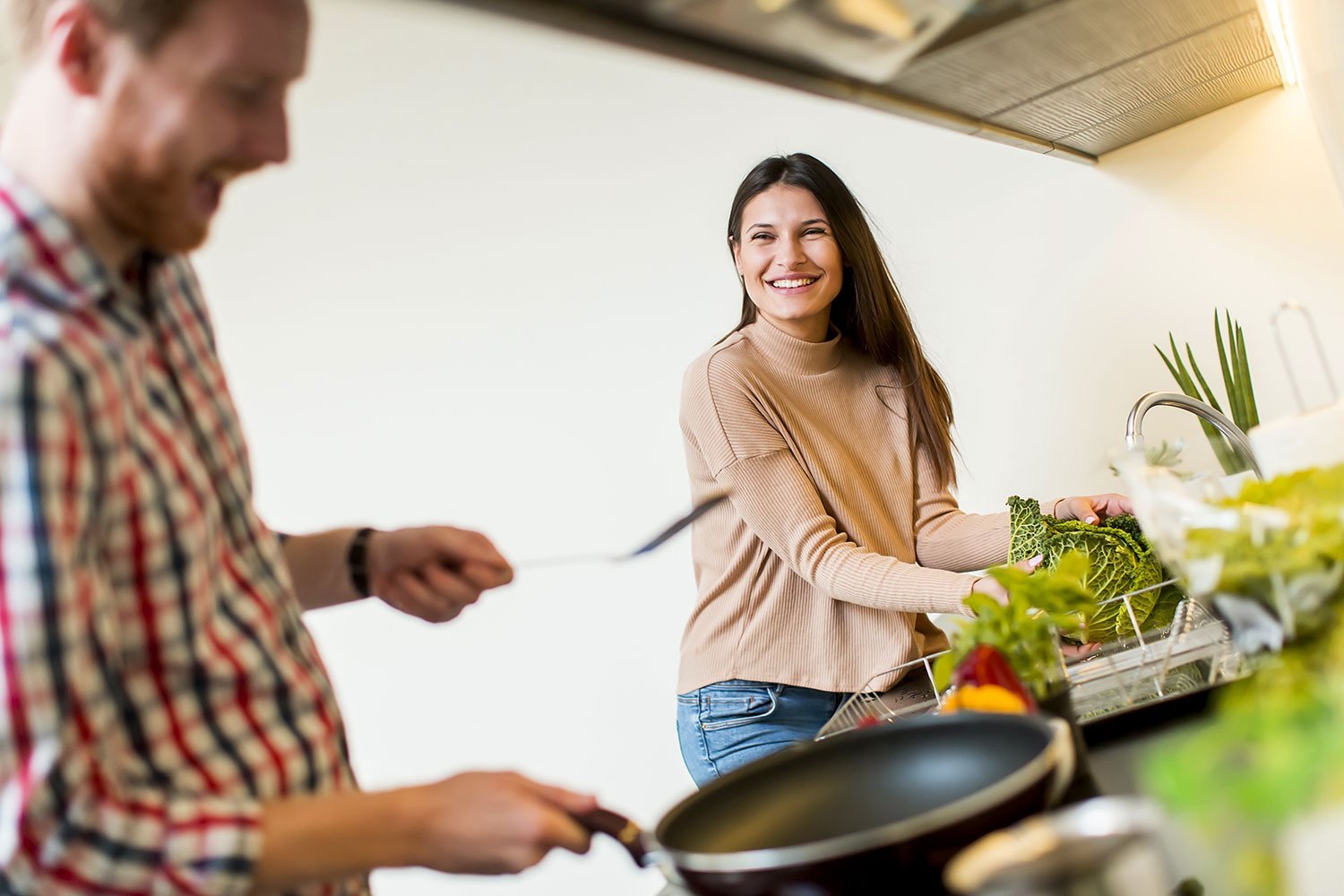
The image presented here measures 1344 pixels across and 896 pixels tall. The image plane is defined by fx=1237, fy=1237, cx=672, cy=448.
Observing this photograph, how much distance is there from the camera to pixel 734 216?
91.7 inches

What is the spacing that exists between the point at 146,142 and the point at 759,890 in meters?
0.58

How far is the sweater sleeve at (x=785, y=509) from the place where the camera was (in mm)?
1792

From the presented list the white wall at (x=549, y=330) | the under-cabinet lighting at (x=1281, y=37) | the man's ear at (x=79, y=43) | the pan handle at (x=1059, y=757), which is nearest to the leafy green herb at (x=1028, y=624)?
the pan handle at (x=1059, y=757)

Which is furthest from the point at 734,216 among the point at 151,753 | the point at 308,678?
the point at 151,753

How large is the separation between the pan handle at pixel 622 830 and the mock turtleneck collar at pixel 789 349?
1469 millimetres

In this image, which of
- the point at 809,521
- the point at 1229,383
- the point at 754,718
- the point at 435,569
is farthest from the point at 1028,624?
the point at 1229,383

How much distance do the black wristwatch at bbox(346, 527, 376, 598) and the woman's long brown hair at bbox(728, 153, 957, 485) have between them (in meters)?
1.31

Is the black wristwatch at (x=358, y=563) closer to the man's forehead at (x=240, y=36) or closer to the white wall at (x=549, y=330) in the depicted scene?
the man's forehead at (x=240, y=36)

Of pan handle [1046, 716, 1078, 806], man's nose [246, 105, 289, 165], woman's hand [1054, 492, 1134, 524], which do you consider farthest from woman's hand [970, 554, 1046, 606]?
man's nose [246, 105, 289, 165]

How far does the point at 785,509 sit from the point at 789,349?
385mm

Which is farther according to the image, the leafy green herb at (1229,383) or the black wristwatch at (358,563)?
the leafy green herb at (1229,383)

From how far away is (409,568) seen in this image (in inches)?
44.5

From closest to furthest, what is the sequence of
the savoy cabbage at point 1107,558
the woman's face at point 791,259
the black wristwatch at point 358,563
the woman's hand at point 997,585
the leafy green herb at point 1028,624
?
the leafy green herb at point 1028,624, the black wristwatch at point 358,563, the woman's hand at point 997,585, the savoy cabbage at point 1107,558, the woman's face at point 791,259

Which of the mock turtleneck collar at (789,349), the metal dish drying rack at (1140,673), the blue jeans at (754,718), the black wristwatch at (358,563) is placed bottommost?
the blue jeans at (754,718)
